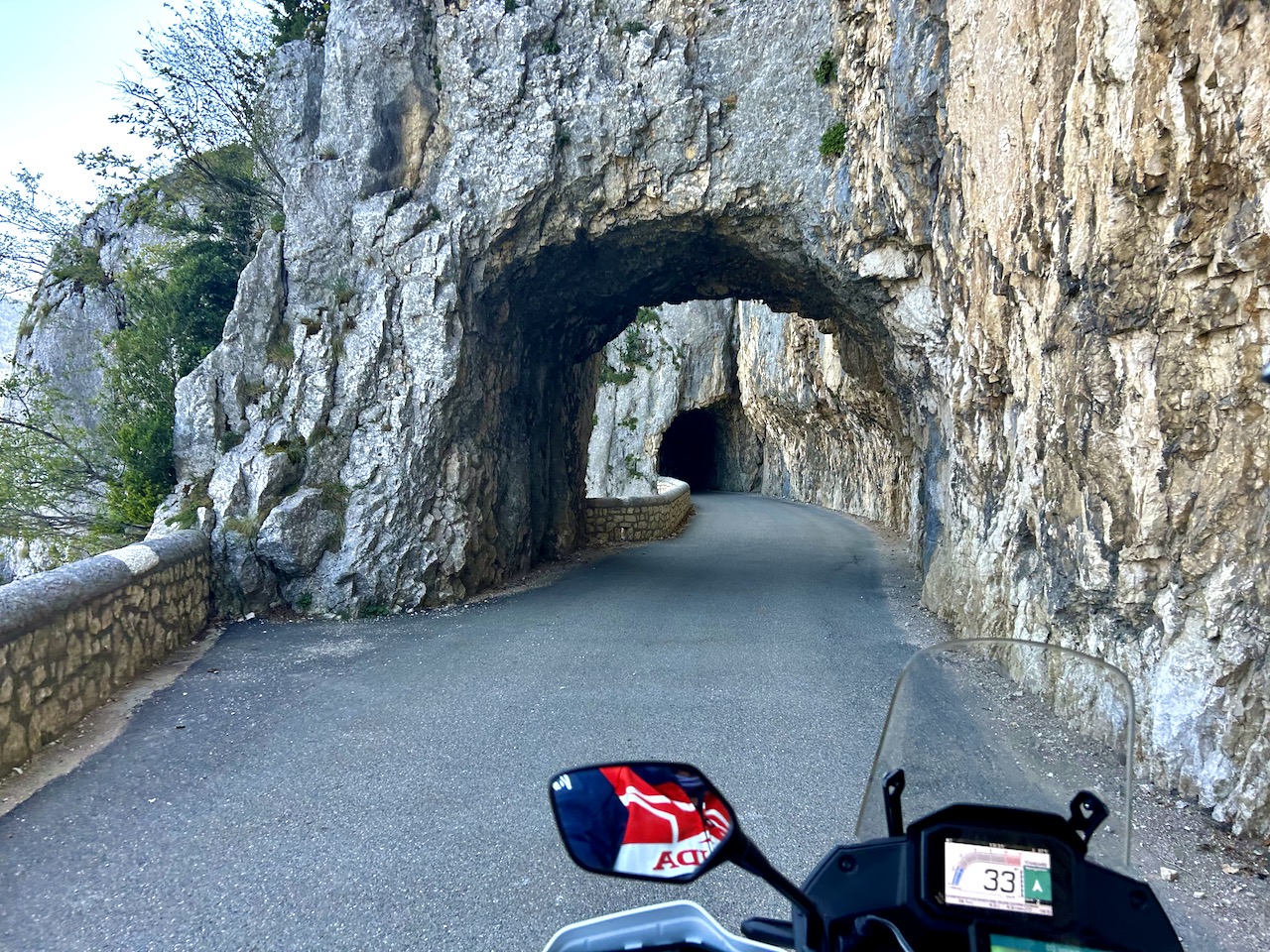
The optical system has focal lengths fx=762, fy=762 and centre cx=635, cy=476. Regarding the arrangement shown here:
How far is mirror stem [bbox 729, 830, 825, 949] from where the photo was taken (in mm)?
1479

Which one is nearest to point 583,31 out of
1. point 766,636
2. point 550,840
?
point 766,636

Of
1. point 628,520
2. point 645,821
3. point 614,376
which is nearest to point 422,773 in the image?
point 645,821

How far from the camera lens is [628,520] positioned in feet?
59.2

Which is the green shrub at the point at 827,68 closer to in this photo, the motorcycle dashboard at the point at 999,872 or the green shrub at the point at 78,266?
the motorcycle dashboard at the point at 999,872

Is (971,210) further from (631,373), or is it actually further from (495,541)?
(631,373)

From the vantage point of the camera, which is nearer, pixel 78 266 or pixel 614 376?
pixel 78 266

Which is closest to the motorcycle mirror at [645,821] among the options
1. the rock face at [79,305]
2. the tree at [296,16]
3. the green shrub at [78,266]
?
the tree at [296,16]

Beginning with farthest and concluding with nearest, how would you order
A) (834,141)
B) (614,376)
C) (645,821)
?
(614,376) < (834,141) < (645,821)

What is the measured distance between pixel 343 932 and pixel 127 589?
5.14 meters

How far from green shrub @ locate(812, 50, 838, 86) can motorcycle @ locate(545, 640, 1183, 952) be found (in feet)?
33.5

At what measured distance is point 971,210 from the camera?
7602mm

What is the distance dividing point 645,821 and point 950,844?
666 millimetres

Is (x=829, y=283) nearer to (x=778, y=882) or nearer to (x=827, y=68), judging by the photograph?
(x=827, y=68)

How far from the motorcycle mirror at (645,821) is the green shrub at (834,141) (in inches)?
399
